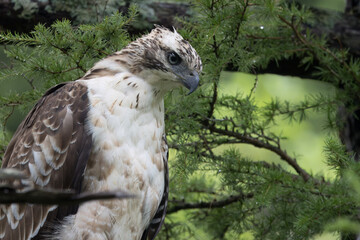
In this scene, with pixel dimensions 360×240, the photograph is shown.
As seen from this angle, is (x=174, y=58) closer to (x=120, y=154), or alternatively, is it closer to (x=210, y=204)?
(x=120, y=154)

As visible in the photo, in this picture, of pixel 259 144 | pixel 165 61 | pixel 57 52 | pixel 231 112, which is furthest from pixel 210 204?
pixel 57 52

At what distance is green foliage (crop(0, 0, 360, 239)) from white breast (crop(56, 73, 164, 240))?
13.2 inches

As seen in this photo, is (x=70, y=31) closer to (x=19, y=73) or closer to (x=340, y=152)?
(x=19, y=73)

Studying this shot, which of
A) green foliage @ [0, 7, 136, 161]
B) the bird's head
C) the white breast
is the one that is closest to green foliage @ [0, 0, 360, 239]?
green foliage @ [0, 7, 136, 161]

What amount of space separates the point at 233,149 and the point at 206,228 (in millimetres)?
944

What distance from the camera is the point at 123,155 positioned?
9.93ft

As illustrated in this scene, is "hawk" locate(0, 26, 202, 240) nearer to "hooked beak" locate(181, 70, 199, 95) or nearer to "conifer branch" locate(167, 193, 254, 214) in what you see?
"hooked beak" locate(181, 70, 199, 95)

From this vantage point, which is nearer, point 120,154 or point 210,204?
point 120,154

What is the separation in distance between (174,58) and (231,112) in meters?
1.03

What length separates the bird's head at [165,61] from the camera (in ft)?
10.2

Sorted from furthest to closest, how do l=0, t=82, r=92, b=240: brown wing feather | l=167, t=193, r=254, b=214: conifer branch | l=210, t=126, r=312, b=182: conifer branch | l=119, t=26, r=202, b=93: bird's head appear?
l=167, t=193, r=254, b=214: conifer branch, l=210, t=126, r=312, b=182: conifer branch, l=119, t=26, r=202, b=93: bird's head, l=0, t=82, r=92, b=240: brown wing feather

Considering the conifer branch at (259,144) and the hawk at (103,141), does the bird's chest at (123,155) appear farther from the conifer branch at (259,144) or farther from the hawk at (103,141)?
the conifer branch at (259,144)

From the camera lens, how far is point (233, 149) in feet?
12.2

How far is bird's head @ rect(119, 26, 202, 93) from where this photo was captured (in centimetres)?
312
